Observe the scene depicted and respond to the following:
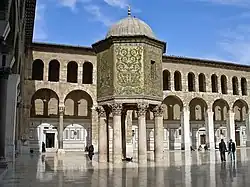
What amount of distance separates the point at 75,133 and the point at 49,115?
2915 mm

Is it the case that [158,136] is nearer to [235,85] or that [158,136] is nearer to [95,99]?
[95,99]

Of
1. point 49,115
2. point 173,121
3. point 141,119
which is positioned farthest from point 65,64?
point 141,119

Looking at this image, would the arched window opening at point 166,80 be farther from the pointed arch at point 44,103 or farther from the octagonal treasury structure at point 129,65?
the octagonal treasury structure at point 129,65

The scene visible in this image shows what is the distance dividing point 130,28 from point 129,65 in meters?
1.67

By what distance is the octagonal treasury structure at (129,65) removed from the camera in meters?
13.7

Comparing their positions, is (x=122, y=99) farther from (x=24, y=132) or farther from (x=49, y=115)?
(x=49, y=115)

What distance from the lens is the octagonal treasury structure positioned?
13.7m

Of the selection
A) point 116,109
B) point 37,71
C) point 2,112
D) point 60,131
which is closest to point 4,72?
point 2,112

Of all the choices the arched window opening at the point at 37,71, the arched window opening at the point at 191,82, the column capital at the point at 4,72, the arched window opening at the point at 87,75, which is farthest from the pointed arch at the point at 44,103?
the column capital at the point at 4,72

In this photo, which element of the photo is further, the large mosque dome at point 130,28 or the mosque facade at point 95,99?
the mosque facade at point 95,99

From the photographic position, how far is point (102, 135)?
14.6 m

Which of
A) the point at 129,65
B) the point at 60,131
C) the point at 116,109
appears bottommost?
the point at 60,131

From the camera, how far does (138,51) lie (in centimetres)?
1389

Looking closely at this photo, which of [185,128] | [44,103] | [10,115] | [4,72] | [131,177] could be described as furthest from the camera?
[185,128]
